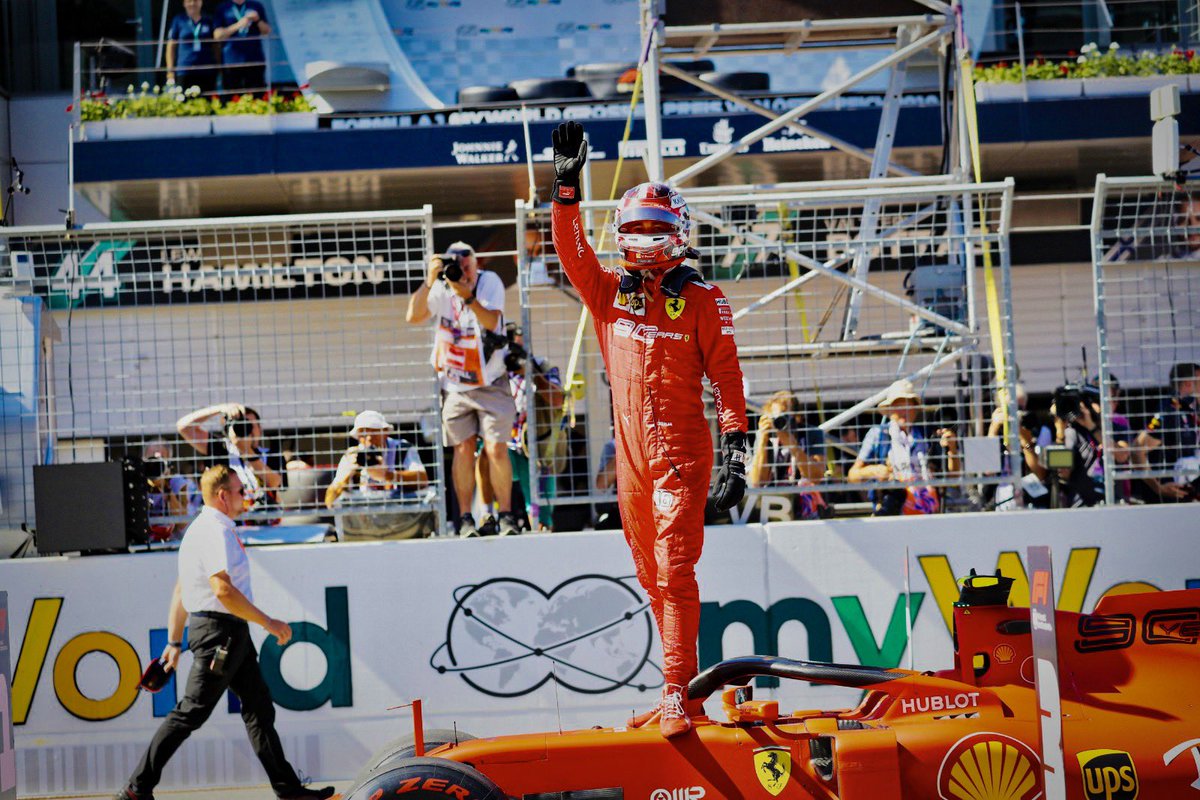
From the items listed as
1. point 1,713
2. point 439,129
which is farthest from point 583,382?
point 439,129

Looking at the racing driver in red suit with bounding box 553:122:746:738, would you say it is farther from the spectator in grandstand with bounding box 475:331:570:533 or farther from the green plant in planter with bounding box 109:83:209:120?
the green plant in planter with bounding box 109:83:209:120

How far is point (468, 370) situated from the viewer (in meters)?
6.76

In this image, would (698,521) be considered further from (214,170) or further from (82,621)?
(214,170)

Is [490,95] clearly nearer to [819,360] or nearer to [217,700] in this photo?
[819,360]

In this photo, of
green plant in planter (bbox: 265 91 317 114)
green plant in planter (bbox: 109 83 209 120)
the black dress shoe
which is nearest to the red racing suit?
the black dress shoe

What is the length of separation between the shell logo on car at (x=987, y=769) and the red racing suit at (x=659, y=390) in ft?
3.53

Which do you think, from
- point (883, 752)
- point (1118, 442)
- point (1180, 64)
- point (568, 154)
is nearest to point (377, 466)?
point (568, 154)

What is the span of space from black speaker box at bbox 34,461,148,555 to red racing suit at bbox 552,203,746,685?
2829 mm

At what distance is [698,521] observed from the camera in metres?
4.68

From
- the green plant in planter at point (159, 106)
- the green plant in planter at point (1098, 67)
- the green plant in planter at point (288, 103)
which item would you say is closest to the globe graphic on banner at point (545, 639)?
the green plant in planter at point (288, 103)

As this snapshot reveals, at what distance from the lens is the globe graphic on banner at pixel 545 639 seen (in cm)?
628

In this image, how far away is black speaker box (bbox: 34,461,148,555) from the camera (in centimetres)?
632

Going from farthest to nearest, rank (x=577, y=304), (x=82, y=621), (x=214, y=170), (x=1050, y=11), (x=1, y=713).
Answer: (x=1050, y=11)
(x=214, y=170)
(x=577, y=304)
(x=82, y=621)
(x=1, y=713)

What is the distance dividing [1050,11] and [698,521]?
11.4 meters
